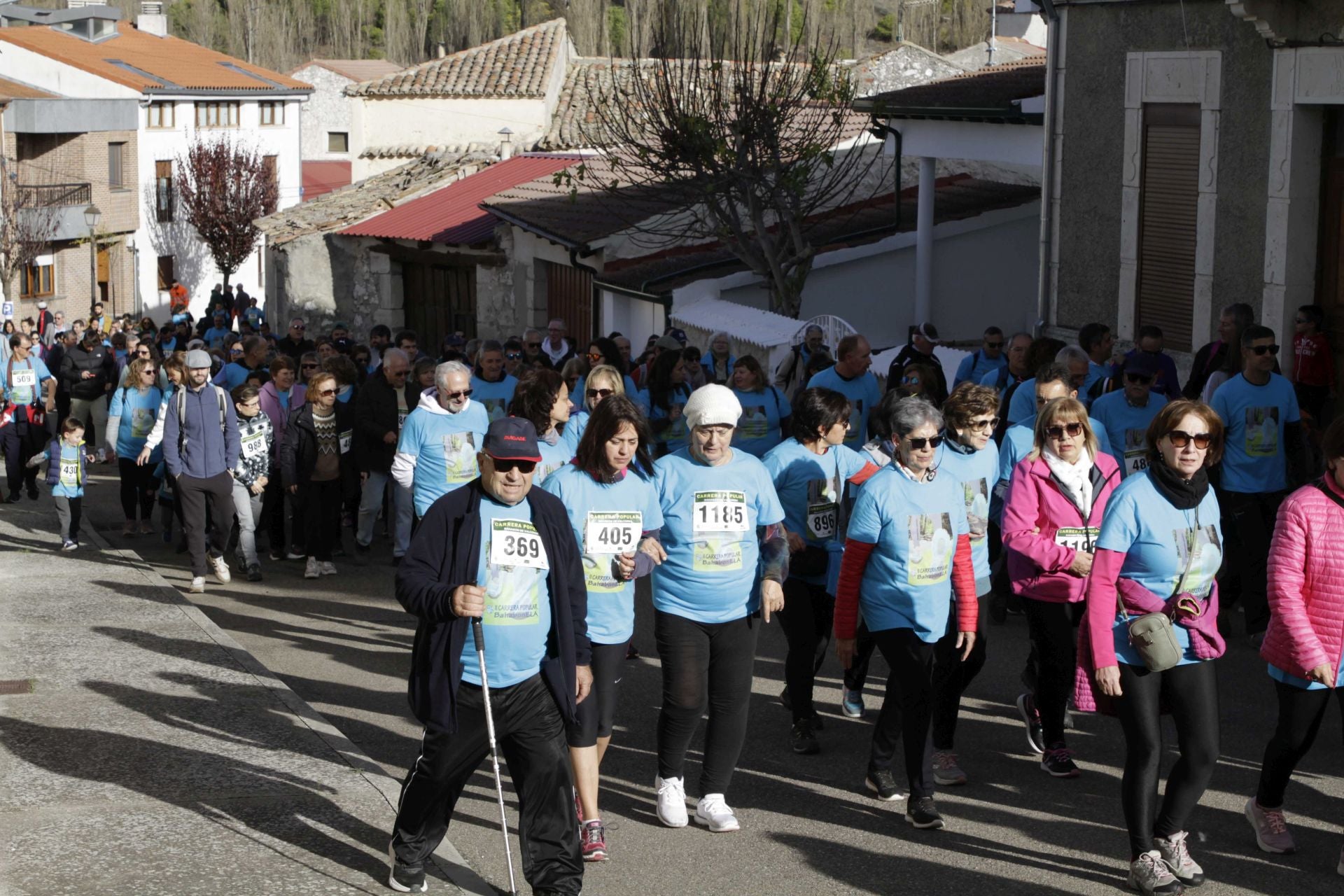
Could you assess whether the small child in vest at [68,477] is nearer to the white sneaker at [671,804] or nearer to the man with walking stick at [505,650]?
the white sneaker at [671,804]

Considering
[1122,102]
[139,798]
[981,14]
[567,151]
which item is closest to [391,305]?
[567,151]

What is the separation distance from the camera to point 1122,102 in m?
14.9

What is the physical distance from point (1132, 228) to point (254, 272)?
50.9 metres

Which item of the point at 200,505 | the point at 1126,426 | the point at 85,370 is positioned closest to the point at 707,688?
the point at 1126,426

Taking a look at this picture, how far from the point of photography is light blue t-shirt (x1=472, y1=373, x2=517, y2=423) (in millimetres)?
11570

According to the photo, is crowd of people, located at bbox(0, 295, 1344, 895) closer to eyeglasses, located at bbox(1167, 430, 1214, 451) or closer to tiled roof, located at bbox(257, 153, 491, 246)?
eyeglasses, located at bbox(1167, 430, 1214, 451)

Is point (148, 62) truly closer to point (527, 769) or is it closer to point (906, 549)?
point (906, 549)

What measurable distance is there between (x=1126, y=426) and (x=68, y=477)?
8397mm

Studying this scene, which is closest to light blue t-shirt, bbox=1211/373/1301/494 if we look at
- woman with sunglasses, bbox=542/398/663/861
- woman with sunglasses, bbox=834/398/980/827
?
woman with sunglasses, bbox=834/398/980/827

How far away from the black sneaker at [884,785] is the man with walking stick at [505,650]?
5.48 feet

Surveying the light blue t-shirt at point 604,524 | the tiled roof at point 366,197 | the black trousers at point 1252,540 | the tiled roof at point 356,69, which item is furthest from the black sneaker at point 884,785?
the tiled roof at point 356,69

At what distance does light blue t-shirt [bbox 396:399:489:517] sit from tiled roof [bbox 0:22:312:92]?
154 feet

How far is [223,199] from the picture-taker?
56188 mm

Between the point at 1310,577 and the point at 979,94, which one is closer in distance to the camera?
the point at 1310,577
